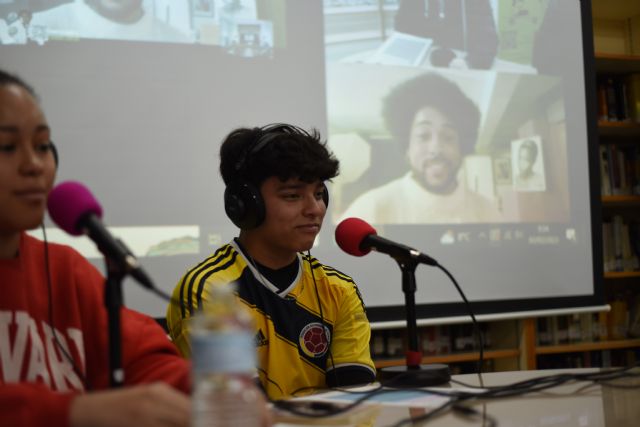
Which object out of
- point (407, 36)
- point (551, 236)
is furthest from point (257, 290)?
point (551, 236)

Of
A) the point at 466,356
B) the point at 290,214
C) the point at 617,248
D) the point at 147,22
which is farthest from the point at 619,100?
the point at 290,214

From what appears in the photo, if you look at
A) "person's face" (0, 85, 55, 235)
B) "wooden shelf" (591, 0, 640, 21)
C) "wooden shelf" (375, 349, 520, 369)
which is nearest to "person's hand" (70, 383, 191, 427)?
"person's face" (0, 85, 55, 235)

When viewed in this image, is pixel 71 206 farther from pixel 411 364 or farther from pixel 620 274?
pixel 620 274

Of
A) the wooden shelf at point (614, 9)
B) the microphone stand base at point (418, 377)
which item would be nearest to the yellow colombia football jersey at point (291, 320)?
the microphone stand base at point (418, 377)

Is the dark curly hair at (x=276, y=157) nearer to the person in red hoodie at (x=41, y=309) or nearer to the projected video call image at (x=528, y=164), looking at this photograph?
the person in red hoodie at (x=41, y=309)

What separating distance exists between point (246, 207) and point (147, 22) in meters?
1.17

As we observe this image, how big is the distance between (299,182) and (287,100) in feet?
3.56

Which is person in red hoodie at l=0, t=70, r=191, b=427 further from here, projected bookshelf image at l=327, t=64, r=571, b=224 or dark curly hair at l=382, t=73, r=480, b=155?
dark curly hair at l=382, t=73, r=480, b=155

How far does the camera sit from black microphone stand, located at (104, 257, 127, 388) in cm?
81

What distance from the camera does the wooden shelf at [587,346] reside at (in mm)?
3295

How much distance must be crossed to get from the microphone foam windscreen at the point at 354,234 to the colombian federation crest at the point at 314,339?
34cm

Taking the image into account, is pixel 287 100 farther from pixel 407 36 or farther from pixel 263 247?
Result: pixel 263 247

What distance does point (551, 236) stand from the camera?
10.5ft

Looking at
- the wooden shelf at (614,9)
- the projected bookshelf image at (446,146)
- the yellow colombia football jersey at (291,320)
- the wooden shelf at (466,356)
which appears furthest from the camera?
the wooden shelf at (614,9)
